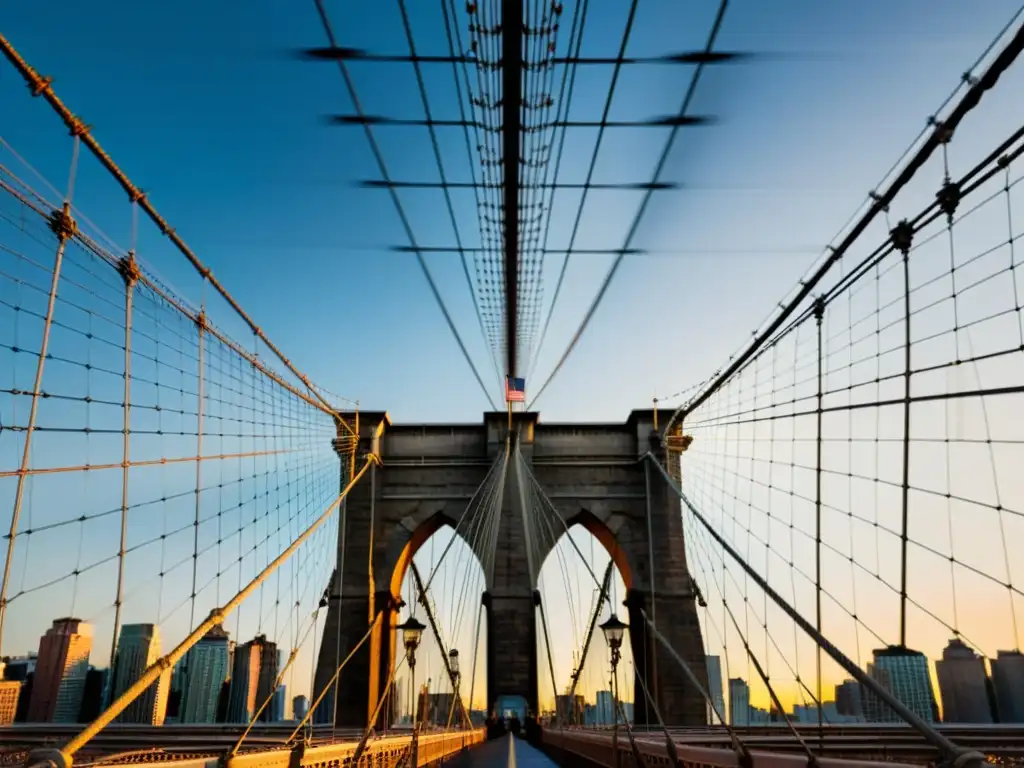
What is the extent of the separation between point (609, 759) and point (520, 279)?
22.0 feet

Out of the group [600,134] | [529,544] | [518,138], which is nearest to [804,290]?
[600,134]

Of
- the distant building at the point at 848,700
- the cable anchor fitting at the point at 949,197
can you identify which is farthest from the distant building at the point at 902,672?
the cable anchor fitting at the point at 949,197

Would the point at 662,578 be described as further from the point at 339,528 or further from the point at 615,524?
the point at 339,528

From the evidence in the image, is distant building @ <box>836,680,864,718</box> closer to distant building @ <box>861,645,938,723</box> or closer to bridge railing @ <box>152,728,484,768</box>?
distant building @ <box>861,645,938,723</box>

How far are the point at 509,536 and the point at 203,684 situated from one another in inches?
404

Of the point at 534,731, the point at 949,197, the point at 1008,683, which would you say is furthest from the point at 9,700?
the point at 949,197

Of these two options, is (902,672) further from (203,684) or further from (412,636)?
(203,684)

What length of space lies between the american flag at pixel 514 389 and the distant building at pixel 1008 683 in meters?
12.3

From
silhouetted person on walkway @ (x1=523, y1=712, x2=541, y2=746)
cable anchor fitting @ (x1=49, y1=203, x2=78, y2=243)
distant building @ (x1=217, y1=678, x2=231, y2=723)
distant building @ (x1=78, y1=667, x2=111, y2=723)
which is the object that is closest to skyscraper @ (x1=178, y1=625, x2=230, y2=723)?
distant building @ (x1=217, y1=678, x2=231, y2=723)

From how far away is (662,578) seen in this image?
17172 mm

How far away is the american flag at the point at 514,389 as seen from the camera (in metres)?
17.0

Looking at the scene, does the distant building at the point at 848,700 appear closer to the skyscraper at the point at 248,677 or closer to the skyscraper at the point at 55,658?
the skyscraper at the point at 55,658

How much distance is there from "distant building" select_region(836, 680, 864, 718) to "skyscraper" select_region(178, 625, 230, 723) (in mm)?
14441

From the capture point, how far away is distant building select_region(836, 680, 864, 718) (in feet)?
26.4
